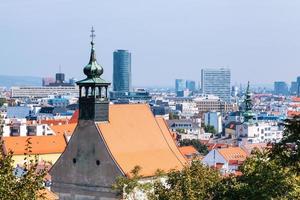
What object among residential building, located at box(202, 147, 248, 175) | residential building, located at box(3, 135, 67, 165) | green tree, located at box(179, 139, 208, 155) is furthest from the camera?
green tree, located at box(179, 139, 208, 155)

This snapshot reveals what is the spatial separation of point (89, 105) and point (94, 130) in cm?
170

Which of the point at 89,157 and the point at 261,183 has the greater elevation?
the point at 261,183

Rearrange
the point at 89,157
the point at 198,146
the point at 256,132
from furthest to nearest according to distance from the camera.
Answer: the point at 256,132 < the point at 198,146 < the point at 89,157

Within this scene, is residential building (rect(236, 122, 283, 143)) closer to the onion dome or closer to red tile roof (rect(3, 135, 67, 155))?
red tile roof (rect(3, 135, 67, 155))

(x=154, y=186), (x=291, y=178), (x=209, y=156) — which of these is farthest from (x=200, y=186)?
(x=209, y=156)

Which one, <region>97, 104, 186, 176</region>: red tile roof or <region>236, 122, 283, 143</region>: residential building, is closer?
<region>97, 104, 186, 176</region>: red tile roof

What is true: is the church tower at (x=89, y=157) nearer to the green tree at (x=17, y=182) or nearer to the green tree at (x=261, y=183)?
the green tree at (x=261, y=183)

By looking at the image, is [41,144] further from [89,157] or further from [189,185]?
[189,185]

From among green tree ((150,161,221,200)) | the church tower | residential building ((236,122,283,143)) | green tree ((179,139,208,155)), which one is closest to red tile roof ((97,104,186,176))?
the church tower

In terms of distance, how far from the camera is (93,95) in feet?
181

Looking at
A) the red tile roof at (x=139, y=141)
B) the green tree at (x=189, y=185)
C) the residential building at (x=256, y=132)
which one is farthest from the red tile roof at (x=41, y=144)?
the green tree at (x=189, y=185)

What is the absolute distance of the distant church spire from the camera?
5469 centimetres

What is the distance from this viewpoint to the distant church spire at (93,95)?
54688mm

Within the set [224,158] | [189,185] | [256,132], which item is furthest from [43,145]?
[256,132]
